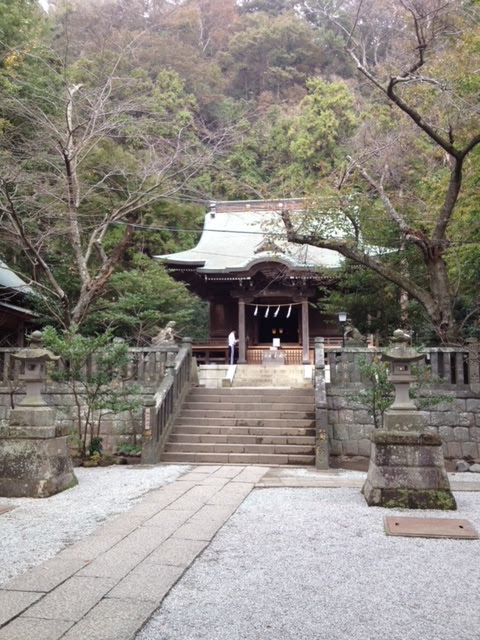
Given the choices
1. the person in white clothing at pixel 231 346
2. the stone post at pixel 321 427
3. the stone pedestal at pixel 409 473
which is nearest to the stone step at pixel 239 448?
the stone post at pixel 321 427

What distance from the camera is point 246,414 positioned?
10938 millimetres

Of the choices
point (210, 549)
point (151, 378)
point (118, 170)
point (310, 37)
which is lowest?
point (210, 549)

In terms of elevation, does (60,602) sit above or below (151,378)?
below

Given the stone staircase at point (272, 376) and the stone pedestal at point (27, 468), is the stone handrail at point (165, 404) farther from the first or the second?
the stone staircase at point (272, 376)

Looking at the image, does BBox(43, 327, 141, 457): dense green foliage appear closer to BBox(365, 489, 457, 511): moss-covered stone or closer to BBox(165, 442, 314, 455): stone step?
BBox(165, 442, 314, 455): stone step

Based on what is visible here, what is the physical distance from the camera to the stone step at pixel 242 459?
30.6 ft

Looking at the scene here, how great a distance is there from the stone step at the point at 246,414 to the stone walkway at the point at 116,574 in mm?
4745

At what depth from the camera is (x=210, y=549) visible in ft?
13.3

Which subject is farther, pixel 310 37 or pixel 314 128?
pixel 310 37

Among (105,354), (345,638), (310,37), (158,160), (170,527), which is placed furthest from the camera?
(310,37)

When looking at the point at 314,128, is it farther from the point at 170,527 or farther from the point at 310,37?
the point at 170,527

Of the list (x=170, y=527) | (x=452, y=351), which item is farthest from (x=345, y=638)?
(x=452, y=351)

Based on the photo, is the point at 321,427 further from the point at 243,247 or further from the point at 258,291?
the point at 243,247

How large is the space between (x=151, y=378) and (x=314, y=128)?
23.2m
